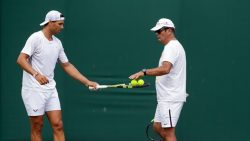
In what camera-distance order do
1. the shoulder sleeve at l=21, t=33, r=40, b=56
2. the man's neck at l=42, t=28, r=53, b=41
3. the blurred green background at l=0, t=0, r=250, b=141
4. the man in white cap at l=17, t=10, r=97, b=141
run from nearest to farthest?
the shoulder sleeve at l=21, t=33, r=40, b=56, the man in white cap at l=17, t=10, r=97, b=141, the man's neck at l=42, t=28, r=53, b=41, the blurred green background at l=0, t=0, r=250, b=141

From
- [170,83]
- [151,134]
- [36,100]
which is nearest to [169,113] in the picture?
[170,83]

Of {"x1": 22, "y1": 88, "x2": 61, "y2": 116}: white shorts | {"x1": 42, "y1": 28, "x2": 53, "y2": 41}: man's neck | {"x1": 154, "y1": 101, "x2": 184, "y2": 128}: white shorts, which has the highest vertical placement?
{"x1": 42, "y1": 28, "x2": 53, "y2": 41}: man's neck

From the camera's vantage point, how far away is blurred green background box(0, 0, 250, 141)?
30.7ft

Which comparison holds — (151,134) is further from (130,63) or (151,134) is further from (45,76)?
(45,76)

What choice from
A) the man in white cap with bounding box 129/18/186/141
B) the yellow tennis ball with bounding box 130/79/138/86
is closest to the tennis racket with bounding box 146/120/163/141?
the man in white cap with bounding box 129/18/186/141

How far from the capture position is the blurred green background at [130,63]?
9367 millimetres

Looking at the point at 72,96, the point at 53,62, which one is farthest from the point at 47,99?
the point at 72,96

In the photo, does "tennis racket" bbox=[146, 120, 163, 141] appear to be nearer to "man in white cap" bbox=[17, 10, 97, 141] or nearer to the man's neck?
"man in white cap" bbox=[17, 10, 97, 141]

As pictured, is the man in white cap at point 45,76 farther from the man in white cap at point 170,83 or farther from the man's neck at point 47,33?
the man in white cap at point 170,83

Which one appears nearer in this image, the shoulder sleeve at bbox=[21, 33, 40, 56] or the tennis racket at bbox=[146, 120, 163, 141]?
the shoulder sleeve at bbox=[21, 33, 40, 56]

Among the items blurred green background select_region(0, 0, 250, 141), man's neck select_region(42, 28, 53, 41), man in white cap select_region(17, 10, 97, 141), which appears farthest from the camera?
blurred green background select_region(0, 0, 250, 141)

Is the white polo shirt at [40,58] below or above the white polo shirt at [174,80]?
above

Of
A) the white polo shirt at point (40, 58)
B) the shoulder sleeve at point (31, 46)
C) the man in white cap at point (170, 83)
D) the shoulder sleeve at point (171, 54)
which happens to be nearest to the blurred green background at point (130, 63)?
the man in white cap at point (170, 83)

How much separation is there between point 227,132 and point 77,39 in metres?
2.02
